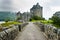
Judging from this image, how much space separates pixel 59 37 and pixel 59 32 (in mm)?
256

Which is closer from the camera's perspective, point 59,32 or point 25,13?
point 59,32

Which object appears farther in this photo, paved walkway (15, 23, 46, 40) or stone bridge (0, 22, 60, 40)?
paved walkway (15, 23, 46, 40)

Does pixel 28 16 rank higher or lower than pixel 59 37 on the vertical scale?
lower

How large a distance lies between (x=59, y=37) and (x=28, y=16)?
542 ft

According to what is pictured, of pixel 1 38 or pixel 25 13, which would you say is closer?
pixel 1 38

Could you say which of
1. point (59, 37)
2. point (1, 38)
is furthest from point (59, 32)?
point (1, 38)

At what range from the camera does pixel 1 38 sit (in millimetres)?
8422

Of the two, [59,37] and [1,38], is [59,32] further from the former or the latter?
[1,38]

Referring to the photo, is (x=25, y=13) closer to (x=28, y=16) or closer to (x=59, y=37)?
(x=28, y=16)

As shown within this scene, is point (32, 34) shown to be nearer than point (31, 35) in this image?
No

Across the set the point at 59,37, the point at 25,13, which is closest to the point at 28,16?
the point at 25,13

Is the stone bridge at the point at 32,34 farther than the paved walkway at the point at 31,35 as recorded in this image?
No

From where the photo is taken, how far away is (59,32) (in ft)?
28.7

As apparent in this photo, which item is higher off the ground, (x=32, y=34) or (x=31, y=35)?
(x=31, y=35)
